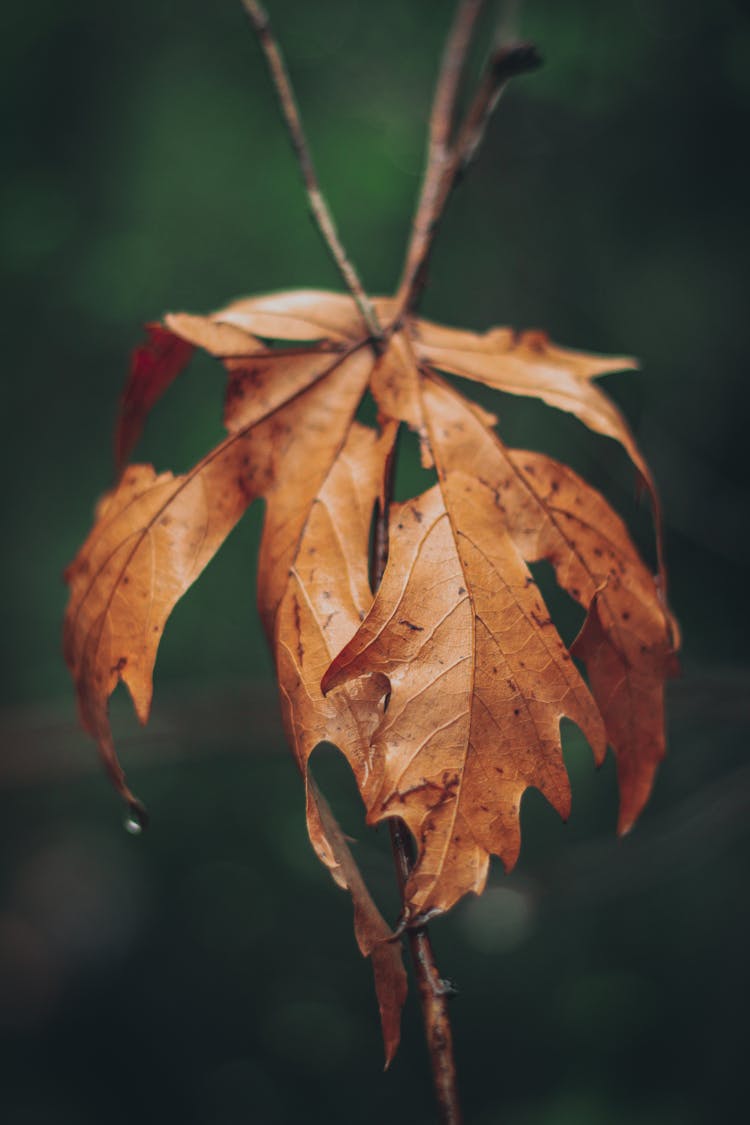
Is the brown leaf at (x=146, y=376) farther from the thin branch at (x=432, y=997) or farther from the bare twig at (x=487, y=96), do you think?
the thin branch at (x=432, y=997)

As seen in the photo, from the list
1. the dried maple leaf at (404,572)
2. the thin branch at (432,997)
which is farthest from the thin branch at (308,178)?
the thin branch at (432,997)

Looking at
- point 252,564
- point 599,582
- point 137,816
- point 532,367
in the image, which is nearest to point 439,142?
point 532,367

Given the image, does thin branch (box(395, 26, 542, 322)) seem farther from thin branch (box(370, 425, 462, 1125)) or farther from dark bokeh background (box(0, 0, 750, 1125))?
dark bokeh background (box(0, 0, 750, 1125))

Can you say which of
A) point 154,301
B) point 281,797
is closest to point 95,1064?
point 281,797

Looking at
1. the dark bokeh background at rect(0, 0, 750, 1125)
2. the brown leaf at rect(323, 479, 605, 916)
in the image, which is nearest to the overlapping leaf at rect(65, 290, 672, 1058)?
the brown leaf at rect(323, 479, 605, 916)

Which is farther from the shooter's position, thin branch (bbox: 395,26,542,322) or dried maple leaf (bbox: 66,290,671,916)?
thin branch (bbox: 395,26,542,322)

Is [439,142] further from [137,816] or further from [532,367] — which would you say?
[137,816]

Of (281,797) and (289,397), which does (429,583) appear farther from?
(281,797)
